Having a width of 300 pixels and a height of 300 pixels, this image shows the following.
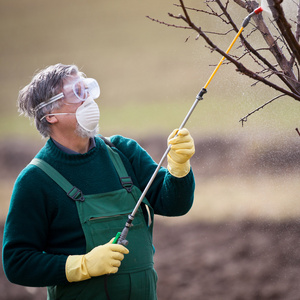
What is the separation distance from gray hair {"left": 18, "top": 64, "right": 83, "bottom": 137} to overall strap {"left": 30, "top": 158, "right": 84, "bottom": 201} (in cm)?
20

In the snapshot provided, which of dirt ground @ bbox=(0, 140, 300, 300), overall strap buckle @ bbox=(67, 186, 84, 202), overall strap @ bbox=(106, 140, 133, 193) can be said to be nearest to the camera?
overall strap buckle @ bbox=(67, 186, 84, 202)

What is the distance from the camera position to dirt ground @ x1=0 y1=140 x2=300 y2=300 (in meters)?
3.43

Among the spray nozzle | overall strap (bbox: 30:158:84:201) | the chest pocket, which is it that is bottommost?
the chest pocket

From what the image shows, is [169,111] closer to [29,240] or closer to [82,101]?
[82,101]

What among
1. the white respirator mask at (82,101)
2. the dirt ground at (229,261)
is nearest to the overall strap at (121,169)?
→ the white respirator mask at (82,101)

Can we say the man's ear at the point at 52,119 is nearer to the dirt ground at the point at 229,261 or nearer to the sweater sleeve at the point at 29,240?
the sweater sleeve at the point at 29,240

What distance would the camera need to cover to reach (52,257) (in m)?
1.87

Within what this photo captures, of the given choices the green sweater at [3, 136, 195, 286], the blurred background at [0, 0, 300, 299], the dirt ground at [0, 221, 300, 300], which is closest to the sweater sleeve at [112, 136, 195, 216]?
the green sweater at [3, 136, 195, 286]

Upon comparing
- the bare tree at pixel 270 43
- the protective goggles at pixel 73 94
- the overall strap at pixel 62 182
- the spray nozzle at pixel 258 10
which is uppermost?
the protective goggles at pixel 73 94

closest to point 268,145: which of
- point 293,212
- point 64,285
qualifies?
point 293,212

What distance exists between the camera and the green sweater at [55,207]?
187 cm

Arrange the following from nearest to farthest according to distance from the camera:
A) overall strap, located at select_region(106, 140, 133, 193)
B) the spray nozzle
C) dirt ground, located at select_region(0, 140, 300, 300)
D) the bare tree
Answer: the bare tree, the spray nozzle, overall strap, located at select_region(106, 140, 133, 193), dirt ground, located at select_region(0, 140, 300, 300)

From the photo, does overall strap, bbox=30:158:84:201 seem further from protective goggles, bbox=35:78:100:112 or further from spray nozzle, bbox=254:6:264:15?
spray nozzle, bbox=254:6:264:15

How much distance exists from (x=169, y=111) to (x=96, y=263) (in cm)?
196
